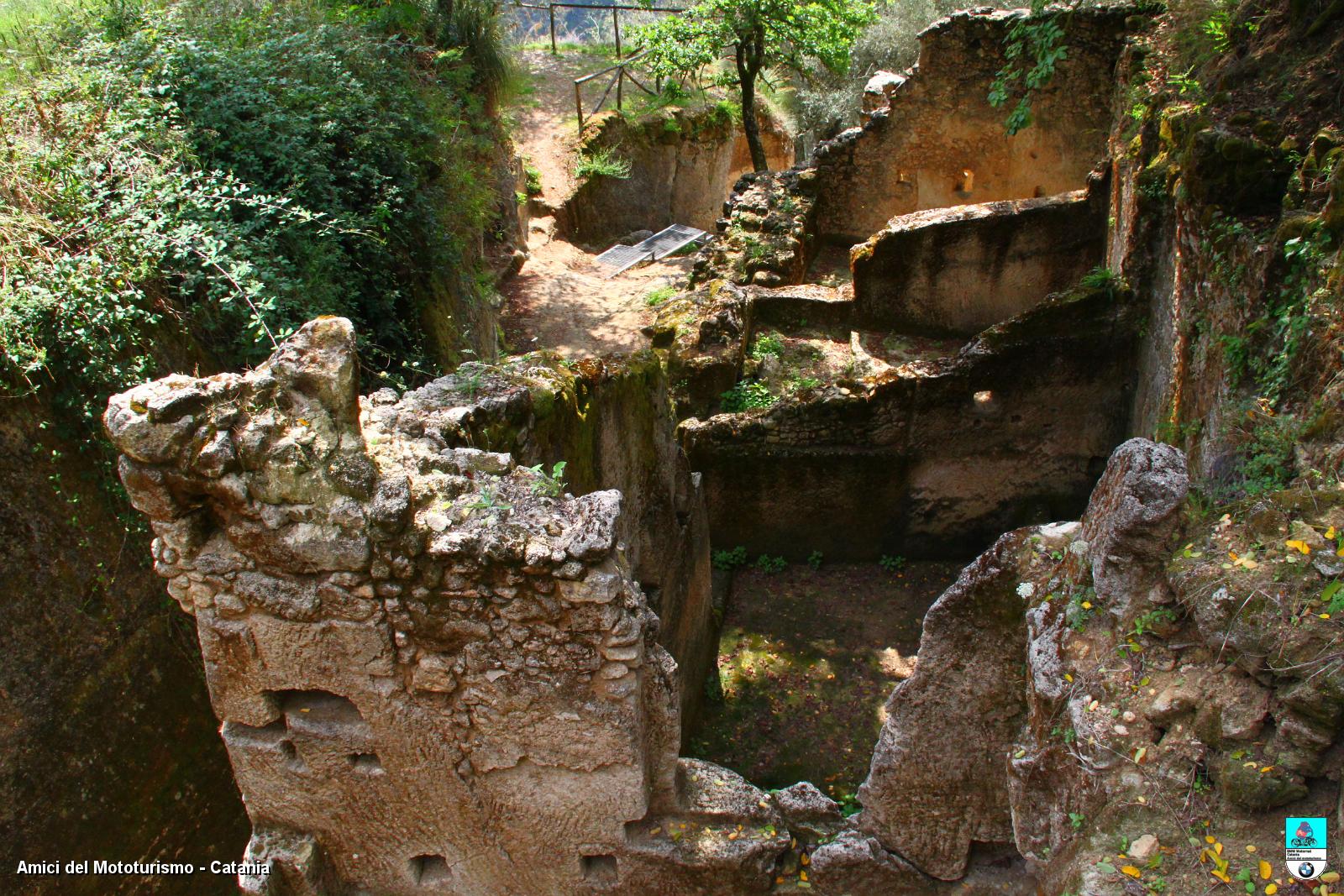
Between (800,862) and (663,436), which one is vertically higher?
(663,436)

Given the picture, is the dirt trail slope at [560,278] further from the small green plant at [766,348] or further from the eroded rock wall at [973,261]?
the eroded rock wall at [973,261]

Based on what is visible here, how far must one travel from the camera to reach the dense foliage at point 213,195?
497 centimetres

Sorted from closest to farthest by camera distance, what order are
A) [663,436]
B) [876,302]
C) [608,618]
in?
1. [608,618]
2. [663,436]
3. [876,302]

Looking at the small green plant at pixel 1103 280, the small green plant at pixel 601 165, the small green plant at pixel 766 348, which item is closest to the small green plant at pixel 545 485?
Answer: the small green plant at pixel 1103 280

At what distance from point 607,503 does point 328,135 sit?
561 centimetres

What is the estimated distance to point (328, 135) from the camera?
24.5 feet

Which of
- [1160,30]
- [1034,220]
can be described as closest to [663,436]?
[1034,220]

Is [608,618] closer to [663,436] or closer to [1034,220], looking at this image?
[663,436]

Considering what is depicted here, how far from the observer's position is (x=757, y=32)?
13.0 meters

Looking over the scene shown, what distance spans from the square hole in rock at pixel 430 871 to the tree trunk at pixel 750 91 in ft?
39.6

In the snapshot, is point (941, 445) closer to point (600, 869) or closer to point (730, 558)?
point (730, 558)

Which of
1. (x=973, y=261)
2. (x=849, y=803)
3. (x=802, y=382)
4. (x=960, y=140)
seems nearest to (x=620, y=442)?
(x=849, y=803)

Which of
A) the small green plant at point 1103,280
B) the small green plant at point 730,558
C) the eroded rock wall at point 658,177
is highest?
the eroded rock wall at point 658,177

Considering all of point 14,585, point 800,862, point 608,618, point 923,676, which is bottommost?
point 800,862
